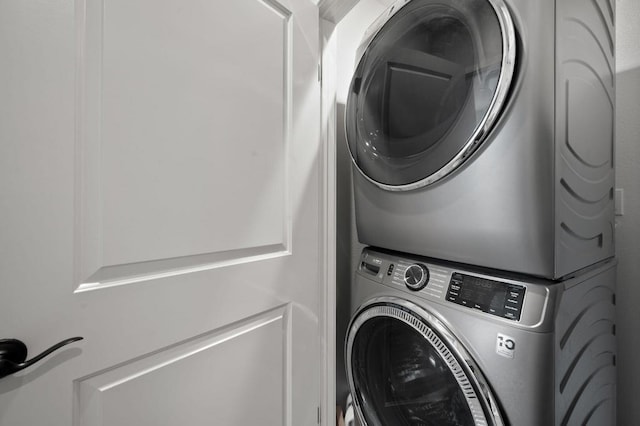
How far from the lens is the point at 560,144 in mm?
622

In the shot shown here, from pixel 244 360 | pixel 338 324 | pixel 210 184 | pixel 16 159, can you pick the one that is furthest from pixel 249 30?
pixel 338 324

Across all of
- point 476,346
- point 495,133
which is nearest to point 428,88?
point 495,133

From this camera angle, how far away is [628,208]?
112 centimetres

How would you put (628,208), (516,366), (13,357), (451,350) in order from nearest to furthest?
1. (13,357)
2. (516,366)
3. (451,350)
4. (628,208)

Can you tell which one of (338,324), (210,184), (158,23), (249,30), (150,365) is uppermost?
(249,30)

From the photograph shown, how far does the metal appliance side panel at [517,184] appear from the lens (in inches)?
23.6

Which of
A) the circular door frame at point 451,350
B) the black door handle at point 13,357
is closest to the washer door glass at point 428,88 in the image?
the circular door frame at point 451,350

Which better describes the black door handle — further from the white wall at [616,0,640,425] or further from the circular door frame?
the white wall at [616,0,640,425]

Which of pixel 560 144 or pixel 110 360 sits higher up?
pixel 560 144

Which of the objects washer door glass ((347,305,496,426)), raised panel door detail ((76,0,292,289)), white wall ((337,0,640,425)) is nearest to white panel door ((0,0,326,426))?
raised panel door detail ((76,0,292,289))

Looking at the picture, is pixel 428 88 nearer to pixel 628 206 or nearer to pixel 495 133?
pixel 495 133

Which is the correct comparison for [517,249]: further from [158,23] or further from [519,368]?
[158,23]

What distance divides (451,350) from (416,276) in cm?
22

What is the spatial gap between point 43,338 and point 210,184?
47cm
